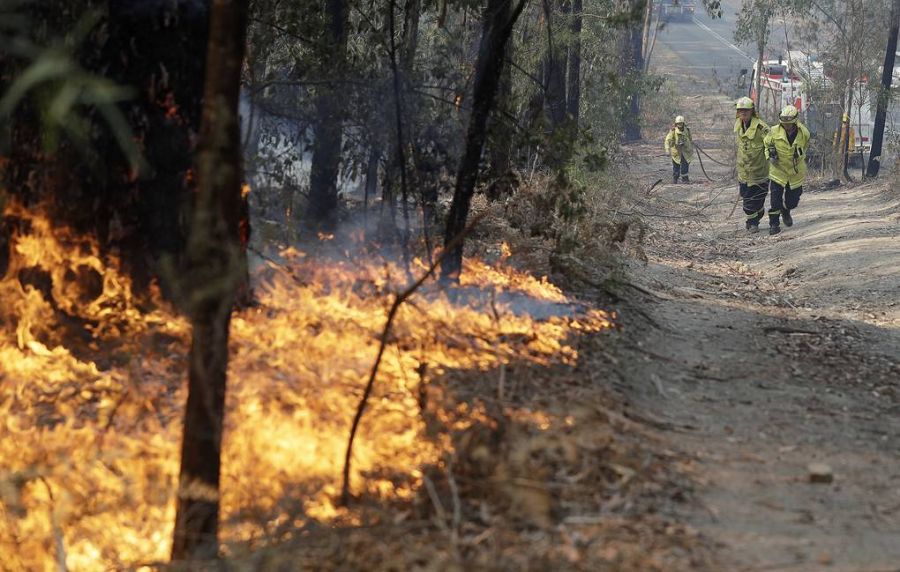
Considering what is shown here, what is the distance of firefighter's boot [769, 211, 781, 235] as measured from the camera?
17000 mm

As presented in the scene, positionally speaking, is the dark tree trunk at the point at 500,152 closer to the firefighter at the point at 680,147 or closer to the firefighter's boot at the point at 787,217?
the firefighter's boot at the point at 787,217

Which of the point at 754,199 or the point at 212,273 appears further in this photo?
the point at 754,199

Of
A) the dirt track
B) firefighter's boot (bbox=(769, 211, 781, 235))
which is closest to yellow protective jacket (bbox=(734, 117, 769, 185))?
firefighter's boot (bbox=(769, 211, 781, 235))

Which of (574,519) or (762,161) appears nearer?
(574,519)

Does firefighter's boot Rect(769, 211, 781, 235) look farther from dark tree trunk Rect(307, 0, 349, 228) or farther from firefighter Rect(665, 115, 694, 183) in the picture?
dark tree trunk Rect(307, 0, 349, 228)

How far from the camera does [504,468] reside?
4.74m

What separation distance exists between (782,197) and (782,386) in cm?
1020

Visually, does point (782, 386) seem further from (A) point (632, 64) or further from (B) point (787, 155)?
(A) point (632, 64)

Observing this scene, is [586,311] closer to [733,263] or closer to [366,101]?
[366,101]

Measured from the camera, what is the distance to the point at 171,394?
576cm

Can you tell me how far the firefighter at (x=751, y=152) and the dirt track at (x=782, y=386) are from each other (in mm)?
1071

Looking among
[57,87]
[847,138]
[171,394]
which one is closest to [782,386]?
[171,394]

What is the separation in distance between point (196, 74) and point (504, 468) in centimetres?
300

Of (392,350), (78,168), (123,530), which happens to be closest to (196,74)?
(78,168)
